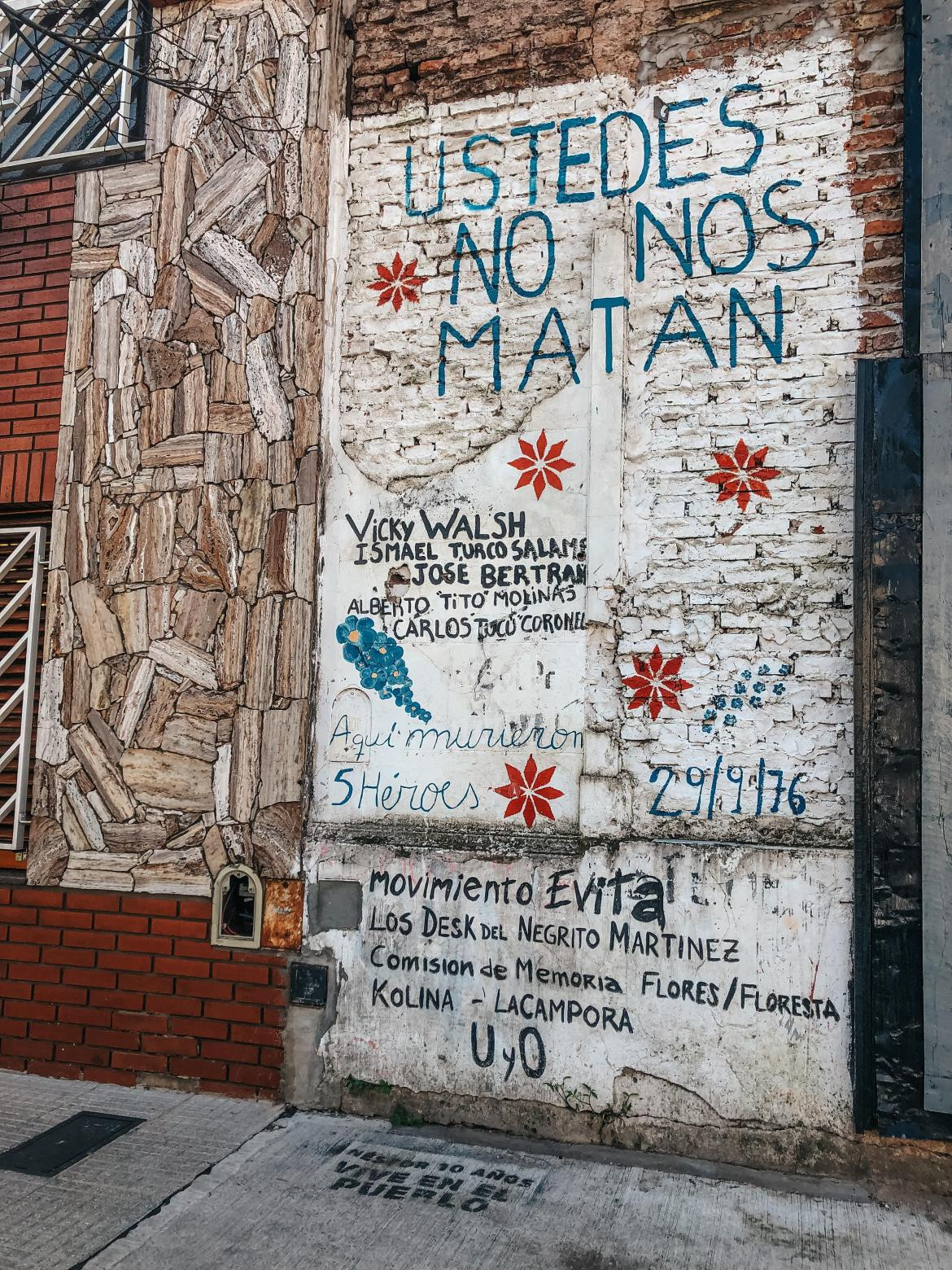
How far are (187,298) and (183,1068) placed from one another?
3.47 meters

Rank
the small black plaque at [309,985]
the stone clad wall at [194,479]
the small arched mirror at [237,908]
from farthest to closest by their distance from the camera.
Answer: the stone clad wall at [194,479] < the small arched mirror at [237,908] < the small black plaque at [309,985]

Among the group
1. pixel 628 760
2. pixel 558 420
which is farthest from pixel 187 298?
pixel 628 760

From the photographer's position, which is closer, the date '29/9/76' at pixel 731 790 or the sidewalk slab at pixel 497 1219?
the sidewalk slab at pixel 497 1219

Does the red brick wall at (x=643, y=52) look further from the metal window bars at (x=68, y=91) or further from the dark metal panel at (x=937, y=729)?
the metal window bars at (x=68, y=91)

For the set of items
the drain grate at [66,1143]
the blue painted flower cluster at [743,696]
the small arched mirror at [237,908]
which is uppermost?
the blue painted flower cluster at [743,696]

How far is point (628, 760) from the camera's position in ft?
12.3

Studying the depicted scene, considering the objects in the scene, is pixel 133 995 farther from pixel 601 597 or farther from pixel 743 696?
pixel 743 696

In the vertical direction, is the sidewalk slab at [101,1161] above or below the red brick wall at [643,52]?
below

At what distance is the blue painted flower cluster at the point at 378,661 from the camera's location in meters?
4.05

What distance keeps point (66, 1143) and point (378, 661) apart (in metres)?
2.19

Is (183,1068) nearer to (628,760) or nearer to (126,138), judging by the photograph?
(628,760)

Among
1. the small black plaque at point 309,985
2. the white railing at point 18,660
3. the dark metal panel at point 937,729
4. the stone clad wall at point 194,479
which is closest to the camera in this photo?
the dark metal panel at point 937,729

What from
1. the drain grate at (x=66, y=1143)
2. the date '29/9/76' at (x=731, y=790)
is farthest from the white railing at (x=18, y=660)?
the date '29/9/76' at (x=731, y=790)

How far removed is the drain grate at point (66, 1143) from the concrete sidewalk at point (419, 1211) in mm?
67
